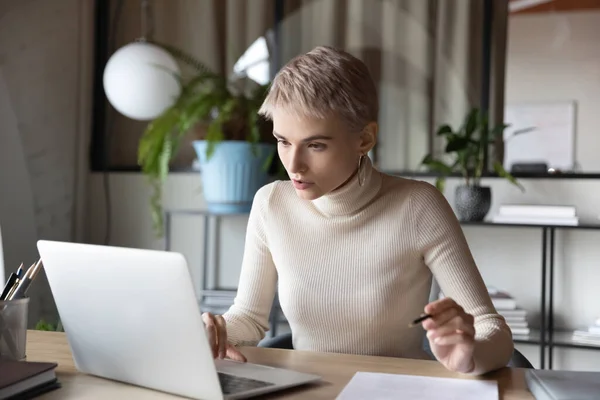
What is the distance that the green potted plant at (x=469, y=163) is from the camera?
301 centimetres

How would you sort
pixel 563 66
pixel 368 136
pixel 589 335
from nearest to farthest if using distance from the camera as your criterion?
pixel 368 136
pixel 589 335
pixel 563 66

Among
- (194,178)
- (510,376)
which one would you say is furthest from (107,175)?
(510,376)

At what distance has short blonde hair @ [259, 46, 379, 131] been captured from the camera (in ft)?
4.84

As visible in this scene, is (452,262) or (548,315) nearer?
(452,262)

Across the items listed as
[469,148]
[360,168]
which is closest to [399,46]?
[469,148]

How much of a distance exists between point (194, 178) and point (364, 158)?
2065 millimetres

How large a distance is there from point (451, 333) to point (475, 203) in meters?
1.89

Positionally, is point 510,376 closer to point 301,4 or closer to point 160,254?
point 160,254

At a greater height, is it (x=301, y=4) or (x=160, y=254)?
(x=301, y=4)

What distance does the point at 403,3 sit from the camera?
3361 millimetres

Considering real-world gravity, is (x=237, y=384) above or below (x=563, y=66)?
below

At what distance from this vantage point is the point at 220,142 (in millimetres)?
3156

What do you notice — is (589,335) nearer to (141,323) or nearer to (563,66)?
(563,66)

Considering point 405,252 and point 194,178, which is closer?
point 405,252
